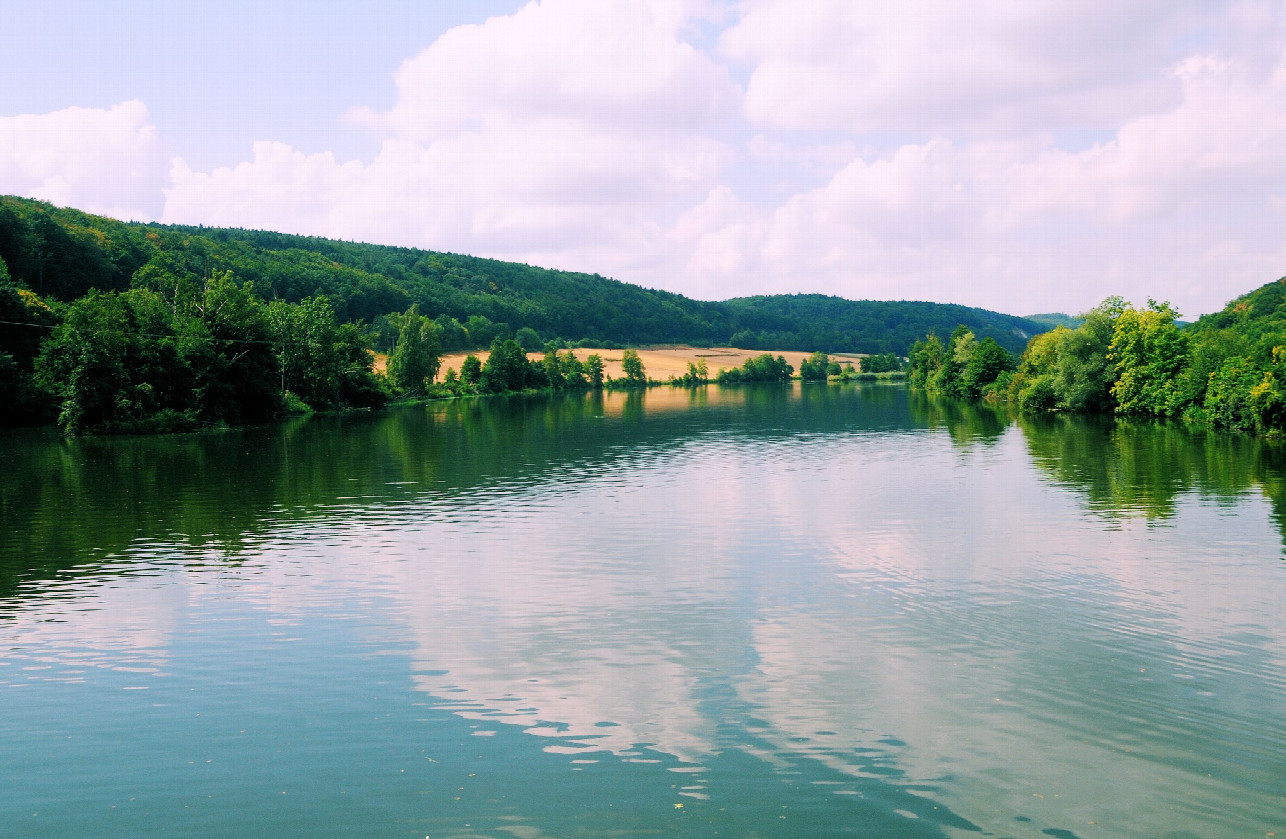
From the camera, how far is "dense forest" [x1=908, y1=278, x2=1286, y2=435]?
58.5 m

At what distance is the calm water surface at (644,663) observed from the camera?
11273 mm

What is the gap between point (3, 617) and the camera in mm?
19328

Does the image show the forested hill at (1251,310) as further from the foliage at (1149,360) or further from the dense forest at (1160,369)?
the foliage at (1149,360)

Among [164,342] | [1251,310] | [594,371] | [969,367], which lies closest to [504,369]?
[594,371]

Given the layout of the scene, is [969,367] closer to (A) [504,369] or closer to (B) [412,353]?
(A) [504,369]

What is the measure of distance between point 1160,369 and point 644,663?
74.3 m

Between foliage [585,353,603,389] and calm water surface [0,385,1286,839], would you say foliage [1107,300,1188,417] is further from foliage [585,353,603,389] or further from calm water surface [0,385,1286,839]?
foliage [585,353,603,389]

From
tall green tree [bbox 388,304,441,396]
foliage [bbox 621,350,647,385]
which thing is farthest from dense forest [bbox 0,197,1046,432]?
foliage [bbox 621,350,647,385]

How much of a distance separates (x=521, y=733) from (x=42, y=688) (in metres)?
8.42

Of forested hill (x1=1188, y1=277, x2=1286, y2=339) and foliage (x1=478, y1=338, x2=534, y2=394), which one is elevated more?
forested hill (x1=1188, y1=277, x2=1286, y2=339)

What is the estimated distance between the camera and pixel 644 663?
16219mm

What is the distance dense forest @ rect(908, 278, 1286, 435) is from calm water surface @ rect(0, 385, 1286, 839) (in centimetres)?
2748

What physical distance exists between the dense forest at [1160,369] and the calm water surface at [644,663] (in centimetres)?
2748

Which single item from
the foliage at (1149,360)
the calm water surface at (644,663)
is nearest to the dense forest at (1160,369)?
the foliage at (1149,360)
